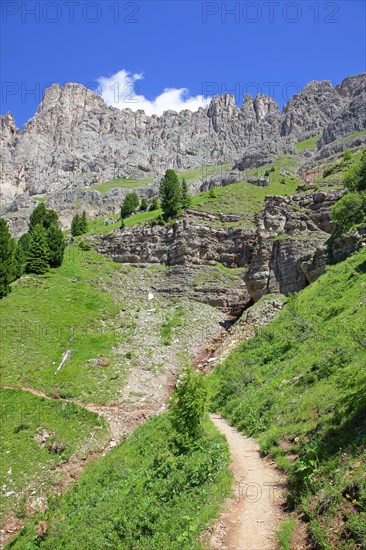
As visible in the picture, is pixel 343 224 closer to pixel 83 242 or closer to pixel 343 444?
pixel 343 444

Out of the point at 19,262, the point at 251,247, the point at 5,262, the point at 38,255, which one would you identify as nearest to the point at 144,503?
the point at 5,262

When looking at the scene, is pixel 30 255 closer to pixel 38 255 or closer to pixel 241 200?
pixel 38 255

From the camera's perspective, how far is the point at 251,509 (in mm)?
10414

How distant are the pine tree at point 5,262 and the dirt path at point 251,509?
35.0 m

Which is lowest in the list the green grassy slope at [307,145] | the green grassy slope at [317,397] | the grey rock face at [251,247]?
the green grassy slope at [317,397]

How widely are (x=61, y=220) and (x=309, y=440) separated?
140 meters

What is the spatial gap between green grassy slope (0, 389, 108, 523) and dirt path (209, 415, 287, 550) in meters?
12.8

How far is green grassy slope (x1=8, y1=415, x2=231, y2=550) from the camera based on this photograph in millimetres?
10492

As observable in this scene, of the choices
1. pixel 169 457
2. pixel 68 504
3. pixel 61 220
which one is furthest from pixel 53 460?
pixel 61 220

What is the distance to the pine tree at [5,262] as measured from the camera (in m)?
41.9

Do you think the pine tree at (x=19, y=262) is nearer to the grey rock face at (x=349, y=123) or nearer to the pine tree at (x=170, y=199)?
the pine tree at (x=170, y=199)

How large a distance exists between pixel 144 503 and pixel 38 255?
41.9 metres

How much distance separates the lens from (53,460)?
901 inches

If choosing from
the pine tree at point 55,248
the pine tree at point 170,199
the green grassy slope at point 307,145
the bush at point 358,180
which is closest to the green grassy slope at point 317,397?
the bush at point 358,180
